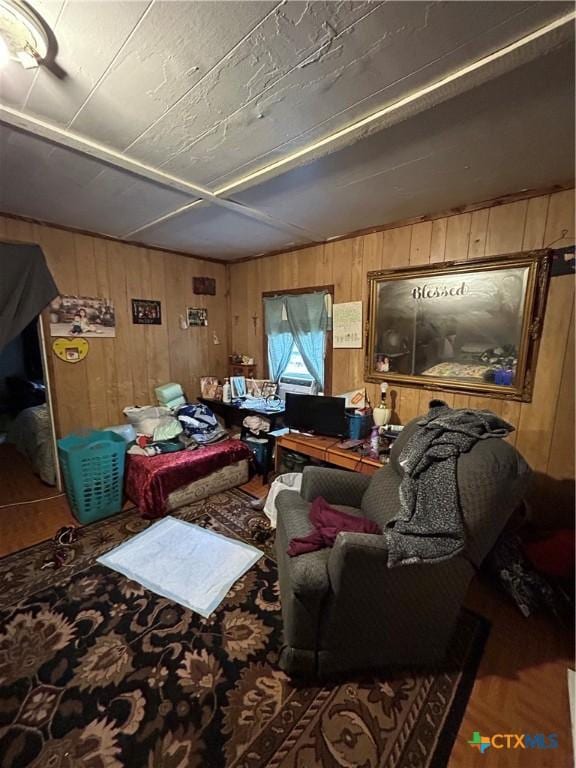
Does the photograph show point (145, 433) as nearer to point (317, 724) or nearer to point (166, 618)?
point (166, 618)

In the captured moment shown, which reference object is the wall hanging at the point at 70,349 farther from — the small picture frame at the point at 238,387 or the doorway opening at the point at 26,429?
the small picture frame at the point at 238,387

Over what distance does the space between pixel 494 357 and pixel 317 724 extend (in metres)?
2.06

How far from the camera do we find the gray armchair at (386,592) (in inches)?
46.3

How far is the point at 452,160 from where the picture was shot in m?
1.52

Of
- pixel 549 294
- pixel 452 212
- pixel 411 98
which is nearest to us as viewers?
pixel 411 98

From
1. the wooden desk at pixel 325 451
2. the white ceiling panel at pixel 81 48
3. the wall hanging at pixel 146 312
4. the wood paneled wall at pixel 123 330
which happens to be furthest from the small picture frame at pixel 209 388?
the white ceiling panel at pixel 81 48

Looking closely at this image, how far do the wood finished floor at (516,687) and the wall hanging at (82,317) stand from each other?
3351 mm

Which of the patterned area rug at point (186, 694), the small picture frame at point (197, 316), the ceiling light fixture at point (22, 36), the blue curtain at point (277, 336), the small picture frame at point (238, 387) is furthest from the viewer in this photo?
the small picture frame at point (197, 316)

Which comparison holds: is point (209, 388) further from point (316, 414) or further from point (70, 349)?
point (316, 414)

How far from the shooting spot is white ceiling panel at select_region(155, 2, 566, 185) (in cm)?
85

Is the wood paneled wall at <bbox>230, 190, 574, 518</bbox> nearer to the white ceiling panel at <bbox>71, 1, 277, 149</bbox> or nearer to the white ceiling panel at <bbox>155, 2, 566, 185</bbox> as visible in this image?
the white ceiling panel at <bbox>155, 2, 566, 185</bbox>

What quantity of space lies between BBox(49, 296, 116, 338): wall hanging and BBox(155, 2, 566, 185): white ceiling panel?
164cm

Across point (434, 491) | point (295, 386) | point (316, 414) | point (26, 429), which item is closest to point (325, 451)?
point (316, 414)

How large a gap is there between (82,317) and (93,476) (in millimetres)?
1365
